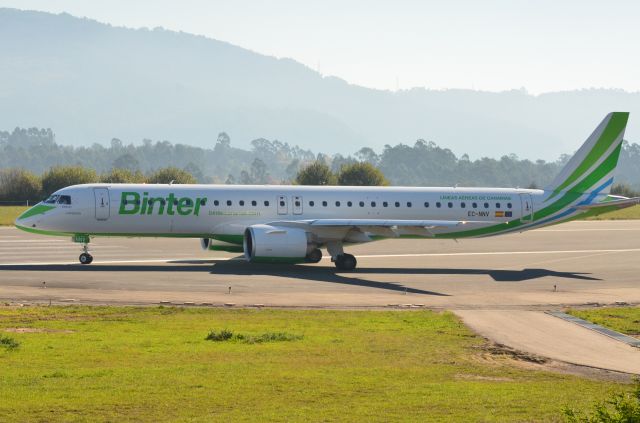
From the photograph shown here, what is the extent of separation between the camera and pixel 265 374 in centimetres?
2145

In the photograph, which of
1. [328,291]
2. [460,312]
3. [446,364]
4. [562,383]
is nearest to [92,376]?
[446,364]

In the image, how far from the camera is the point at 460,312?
33.1 meters

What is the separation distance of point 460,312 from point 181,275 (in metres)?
15.6

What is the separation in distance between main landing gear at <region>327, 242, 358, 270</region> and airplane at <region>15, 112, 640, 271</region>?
5 centimetres

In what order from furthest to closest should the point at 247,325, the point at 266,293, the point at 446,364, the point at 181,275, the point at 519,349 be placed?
1. the point at 181,275
2. the point at 266,293
3. the point at 247,325
4. the point at 519,349
5. the point at 446,364

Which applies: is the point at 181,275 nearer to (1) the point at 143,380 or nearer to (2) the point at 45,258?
(2) the point at 45,258

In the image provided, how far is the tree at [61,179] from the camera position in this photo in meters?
118

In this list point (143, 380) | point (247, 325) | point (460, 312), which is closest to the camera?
point (143, 380)

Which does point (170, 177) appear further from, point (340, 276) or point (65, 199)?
point (340, 276)

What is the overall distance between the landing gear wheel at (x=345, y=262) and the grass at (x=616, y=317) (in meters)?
16.0

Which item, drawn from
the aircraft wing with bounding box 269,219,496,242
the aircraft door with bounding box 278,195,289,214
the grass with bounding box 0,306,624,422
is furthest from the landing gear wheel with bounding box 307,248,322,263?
the grass with bounding box 0,306,624,422

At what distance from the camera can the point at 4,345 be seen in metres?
24.0

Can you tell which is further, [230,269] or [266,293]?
[230,269]

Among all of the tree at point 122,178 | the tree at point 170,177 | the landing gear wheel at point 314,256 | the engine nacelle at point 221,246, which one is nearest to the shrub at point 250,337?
the landing gear wheel at point 314,256
